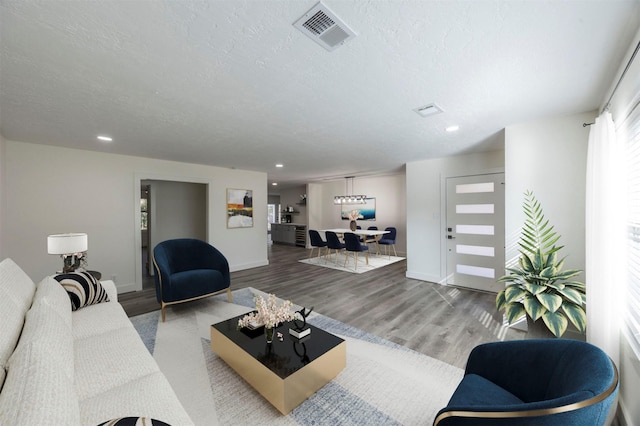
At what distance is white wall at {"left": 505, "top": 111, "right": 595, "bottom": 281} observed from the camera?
103 inches

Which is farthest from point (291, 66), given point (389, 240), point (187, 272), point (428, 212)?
point (389, 240)

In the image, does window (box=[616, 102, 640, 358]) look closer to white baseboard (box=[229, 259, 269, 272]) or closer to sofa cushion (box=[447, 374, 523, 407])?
sofa cushion (box=[447, 374, 523, 407])

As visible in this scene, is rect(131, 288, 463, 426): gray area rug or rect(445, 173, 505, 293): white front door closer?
rect(131, 288, 463, 426): gray area rug

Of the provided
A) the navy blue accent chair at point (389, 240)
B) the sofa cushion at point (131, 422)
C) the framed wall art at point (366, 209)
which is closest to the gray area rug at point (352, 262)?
the navy blue accent chair at point (389, 240)

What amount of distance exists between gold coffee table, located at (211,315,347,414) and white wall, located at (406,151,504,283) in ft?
11.3

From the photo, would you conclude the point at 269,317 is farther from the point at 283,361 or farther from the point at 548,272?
the point at 548,272

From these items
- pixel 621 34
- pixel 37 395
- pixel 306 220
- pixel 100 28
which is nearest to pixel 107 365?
pixel 37 395

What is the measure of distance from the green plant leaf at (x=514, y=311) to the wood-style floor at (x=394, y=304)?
628 millimetres

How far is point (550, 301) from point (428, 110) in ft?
6.17

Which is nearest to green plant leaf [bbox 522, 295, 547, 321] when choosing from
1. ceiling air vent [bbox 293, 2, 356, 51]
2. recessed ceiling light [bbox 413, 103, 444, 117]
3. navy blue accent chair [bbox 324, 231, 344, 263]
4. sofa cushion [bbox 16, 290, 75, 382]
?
recessed ceiling light [bbox 413, 103, 444, 117]

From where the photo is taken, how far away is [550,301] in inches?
74.0

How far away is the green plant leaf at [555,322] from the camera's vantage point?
1824 mm

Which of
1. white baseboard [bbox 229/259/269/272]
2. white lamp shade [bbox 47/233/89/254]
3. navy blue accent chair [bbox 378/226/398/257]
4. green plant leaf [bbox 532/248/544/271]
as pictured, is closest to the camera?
green plant leaf [bbox 532/248/544/271]

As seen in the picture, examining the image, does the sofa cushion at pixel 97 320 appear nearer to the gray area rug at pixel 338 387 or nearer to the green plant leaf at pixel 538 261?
the gray area rug at pixel 338 387
